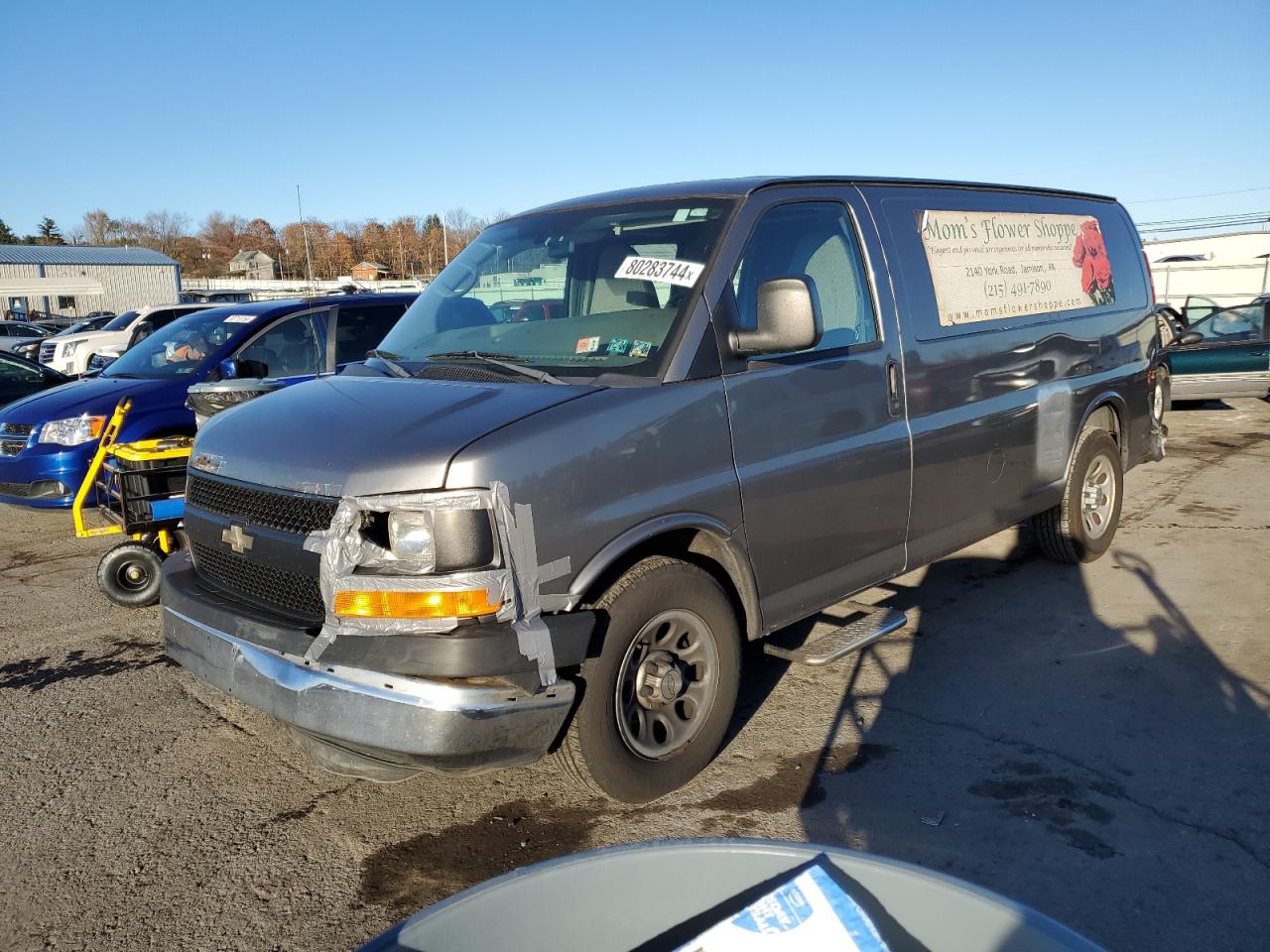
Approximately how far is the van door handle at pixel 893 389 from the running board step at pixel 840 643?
918 millimetres

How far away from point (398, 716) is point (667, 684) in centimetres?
102

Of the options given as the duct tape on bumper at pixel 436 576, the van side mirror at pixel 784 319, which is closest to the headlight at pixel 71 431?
the duct tape on bumper at pixel 436 576

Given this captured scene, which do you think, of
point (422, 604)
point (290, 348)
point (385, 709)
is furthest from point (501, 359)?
point (290, 348)

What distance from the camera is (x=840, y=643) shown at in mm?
4230

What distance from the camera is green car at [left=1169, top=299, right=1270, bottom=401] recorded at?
Answer: 14.0 metres

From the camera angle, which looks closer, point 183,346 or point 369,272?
point 183,346

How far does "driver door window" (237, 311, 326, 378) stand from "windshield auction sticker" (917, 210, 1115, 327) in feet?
16.7

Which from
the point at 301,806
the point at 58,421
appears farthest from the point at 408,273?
the point at 301,806

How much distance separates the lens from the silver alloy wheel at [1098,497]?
6.62 meters

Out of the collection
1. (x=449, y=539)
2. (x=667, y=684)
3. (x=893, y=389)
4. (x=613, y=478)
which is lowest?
(x=667, y=684)

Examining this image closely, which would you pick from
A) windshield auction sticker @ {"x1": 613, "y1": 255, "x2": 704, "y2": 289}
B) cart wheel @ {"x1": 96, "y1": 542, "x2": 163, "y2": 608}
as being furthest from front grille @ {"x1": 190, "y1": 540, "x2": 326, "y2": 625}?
cart wheel @ {"x1": 96, "y1": 542, "x2": 163, "y2": 608}

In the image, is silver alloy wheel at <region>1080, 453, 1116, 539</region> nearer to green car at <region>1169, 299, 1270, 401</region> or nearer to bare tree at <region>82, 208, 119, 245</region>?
green car at <region>1169, 299, 1270, 401</region>

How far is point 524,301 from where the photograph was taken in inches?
177

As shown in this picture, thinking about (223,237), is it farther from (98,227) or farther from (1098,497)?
(1098,497)
